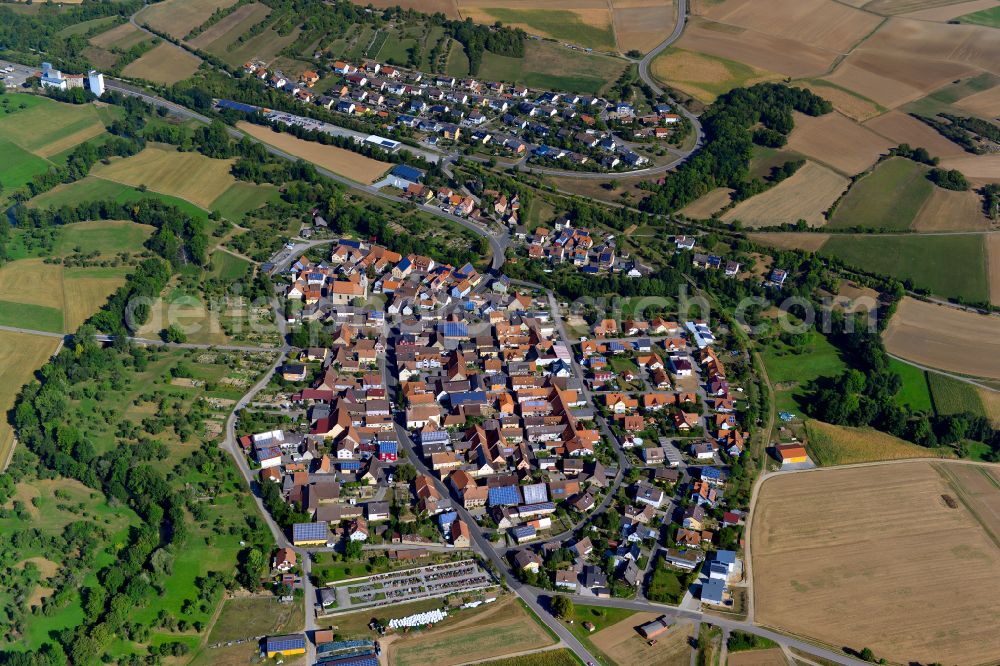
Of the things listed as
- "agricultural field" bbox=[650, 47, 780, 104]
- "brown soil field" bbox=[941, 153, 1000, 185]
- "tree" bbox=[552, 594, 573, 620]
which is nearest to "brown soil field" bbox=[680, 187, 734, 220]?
"agricultural field" bbox=[650, 47, 780, 104]

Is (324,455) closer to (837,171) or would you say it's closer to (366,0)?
(837,171)

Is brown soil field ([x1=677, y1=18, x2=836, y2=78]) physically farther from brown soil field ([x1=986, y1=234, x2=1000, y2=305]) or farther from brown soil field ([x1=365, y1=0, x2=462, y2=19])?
brown soil field ([x1=986, y1=234, x2=1000, y2=305])

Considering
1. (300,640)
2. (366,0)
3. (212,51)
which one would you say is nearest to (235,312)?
(300,640)

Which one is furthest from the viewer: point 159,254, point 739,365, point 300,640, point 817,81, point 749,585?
point 817,81

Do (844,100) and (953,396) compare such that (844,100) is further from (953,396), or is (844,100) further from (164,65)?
(164,65)

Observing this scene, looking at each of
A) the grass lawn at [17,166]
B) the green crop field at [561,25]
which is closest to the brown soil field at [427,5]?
the green crop field at [561,25]

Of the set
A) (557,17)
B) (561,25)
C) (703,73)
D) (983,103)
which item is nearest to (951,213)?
(983,103)
